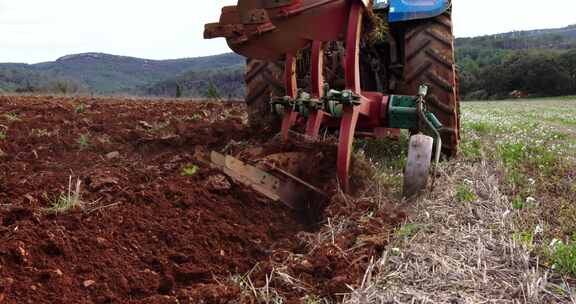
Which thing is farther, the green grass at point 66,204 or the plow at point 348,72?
the plow at point 348,72

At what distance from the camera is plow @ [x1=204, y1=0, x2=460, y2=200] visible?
3.01m

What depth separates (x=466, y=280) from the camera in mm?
2072

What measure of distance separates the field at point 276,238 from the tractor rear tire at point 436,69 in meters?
0.50

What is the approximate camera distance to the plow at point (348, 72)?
3.01 metres

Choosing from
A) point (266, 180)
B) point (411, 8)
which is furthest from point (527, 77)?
point (266, 180)

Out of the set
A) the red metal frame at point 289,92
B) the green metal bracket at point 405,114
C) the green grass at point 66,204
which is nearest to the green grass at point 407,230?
the green metal bracket at point 405,114

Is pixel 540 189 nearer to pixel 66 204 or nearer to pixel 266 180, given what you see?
pixel 266 180

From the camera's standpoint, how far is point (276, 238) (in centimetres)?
276

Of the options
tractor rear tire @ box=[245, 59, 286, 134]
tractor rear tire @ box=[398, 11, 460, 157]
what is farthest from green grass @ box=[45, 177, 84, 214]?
tractor rear tire @ box=[398, 11, 460, 157]

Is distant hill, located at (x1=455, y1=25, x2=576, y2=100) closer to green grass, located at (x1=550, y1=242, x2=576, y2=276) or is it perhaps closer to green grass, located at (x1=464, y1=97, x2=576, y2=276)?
green grass, located at (x1=464, y1=97, x2=576, y2=276)

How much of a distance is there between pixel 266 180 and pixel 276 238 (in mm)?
449

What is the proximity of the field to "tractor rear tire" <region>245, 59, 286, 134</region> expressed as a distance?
3.57 feet

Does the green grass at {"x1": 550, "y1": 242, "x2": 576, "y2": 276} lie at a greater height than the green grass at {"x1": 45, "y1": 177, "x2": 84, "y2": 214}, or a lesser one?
lesser

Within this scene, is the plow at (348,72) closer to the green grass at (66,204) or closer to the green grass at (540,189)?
the green grass at (540,189)
